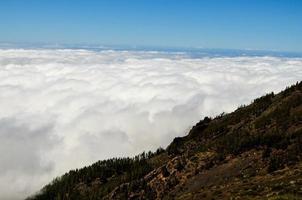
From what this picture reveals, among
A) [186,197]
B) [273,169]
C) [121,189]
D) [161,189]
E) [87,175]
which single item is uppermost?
[273,169]

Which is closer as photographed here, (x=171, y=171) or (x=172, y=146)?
(x=171, y=171)

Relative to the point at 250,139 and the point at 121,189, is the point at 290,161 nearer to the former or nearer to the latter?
the point at 250,139

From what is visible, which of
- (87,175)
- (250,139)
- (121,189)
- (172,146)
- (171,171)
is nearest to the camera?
(250,139)

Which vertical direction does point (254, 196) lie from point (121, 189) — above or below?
above

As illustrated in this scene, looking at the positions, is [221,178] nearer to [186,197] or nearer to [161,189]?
[186,197]

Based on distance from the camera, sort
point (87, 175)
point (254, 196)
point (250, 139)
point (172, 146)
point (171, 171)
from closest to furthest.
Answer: point (254, 196)
point (250, 139)
point (171, 171)
point (172, 146)
point (87, 175)

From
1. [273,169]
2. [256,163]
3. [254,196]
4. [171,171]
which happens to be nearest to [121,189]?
[171,171]

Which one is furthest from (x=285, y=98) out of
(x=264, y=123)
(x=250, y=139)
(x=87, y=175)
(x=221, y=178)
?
(x=87, y=175)
